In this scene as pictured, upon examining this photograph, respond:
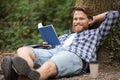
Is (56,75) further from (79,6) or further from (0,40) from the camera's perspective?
(0,40)

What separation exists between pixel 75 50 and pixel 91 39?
0.26 m

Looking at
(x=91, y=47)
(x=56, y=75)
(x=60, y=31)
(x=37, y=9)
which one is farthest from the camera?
(x=37, y=9)

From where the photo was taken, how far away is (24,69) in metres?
4.15

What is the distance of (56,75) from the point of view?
185 inches

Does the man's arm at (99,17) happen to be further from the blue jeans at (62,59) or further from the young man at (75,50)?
the blue jeans at (62,59)

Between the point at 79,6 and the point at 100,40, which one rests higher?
the point at 79,6

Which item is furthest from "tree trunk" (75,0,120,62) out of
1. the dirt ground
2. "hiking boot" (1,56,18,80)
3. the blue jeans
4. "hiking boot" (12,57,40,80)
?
"hiking boot" (1,56,18,80)

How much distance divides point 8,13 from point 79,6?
4.81 m

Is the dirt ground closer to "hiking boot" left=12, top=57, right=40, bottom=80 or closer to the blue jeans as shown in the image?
the blue jeans

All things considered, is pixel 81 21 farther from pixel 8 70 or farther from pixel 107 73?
pixel 8 70

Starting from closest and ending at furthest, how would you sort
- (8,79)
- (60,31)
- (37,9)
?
(8,79) < (60,31) < (37,9)

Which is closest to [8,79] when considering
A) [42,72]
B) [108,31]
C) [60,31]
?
[42,72]

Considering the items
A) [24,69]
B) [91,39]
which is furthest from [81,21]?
[24,69]

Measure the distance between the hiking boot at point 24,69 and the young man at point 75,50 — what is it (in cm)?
11
